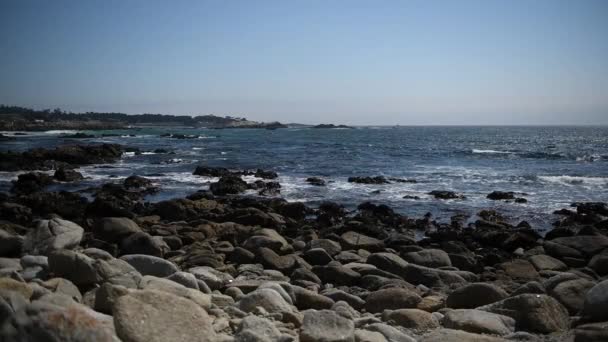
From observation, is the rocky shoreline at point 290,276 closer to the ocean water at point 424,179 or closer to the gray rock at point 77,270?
the gray rock at point 77,270

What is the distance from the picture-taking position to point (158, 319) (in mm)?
3877

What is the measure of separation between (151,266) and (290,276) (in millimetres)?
2795

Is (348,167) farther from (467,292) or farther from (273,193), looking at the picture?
(467,292)

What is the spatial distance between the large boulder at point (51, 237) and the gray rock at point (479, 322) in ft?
18.4

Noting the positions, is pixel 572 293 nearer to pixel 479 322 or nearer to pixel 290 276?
pixel 479 322

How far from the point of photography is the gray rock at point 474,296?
630 cm

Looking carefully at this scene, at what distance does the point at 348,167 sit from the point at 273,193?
40.9ft

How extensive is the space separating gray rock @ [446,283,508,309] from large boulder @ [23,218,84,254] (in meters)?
5.87

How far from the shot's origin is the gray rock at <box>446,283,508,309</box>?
20.7 feet

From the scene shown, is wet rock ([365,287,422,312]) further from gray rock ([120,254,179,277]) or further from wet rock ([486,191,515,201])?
wet rock ([486,191,515,201])

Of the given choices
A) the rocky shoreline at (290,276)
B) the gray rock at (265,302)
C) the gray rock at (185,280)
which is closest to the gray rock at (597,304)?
the rocky shoreline at (290,276)

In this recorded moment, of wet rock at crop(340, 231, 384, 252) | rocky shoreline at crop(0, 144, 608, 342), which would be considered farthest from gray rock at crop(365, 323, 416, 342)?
wet rock at crop(340, 231, 384, 252)

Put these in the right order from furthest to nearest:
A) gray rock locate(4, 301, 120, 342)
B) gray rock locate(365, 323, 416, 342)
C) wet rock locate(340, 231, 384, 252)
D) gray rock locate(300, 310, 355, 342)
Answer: wet rock locate(340, 231, 384, 252), gray rock locate(365, 323, 416, 342), gray rock locate(300, 310, 355, 342), gray rock locate(4, 301, 120, 342)

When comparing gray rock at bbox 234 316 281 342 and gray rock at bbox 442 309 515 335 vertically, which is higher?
gray rock at bbox 234 316 281 342
